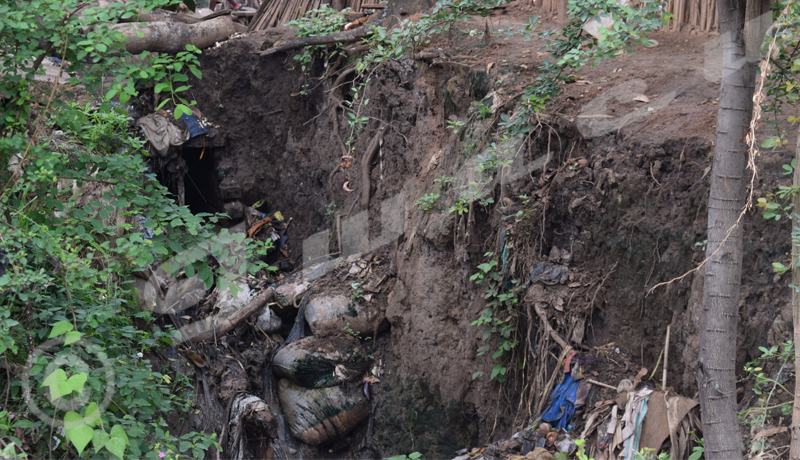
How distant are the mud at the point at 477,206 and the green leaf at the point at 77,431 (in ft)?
9.16

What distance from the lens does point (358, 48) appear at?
265 inches

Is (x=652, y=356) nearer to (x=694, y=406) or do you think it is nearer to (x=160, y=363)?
(x=694, y=406)

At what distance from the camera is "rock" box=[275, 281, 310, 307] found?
635cm

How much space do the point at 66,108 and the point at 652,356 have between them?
3.51m

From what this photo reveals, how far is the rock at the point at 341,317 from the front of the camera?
5.93 metres

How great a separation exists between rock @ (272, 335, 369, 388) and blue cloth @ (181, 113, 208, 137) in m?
3.52

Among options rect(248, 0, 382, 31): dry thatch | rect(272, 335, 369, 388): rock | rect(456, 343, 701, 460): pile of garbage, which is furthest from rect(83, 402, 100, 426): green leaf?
rect(248, 0, 382, 31): dry thatch

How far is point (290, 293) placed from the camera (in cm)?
639

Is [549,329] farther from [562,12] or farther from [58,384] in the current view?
[562,12]

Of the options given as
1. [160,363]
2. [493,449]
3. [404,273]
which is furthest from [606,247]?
[160,363]

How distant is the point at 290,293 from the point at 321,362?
102 centimetres

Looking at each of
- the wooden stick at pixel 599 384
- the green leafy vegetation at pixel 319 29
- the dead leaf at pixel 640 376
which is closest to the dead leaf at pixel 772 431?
the dead leaf at pixel 640 376

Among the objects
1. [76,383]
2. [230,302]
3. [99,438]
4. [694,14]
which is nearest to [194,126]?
[230,302]

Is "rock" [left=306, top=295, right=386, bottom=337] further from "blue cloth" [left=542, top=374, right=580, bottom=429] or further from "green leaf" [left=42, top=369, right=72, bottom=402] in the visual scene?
"green leaf" [left=42, top=369, right=72, bottom=402]
